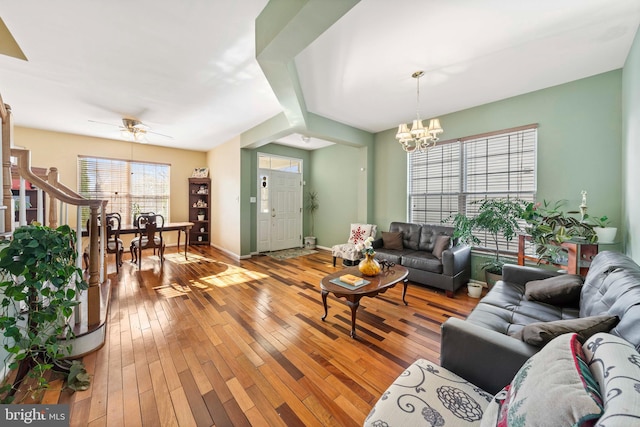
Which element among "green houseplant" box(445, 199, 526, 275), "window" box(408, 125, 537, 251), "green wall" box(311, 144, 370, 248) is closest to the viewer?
"green houseplant" box(445, 199, 526, 275)

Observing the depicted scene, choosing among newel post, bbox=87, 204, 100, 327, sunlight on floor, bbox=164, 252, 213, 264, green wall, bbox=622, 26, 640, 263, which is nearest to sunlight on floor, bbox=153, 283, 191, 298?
newel post, bbox=87, 204, 100, 327

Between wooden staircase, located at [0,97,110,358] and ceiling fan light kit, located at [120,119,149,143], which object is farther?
ceiling fan light kit, located at [120,119,149,143]

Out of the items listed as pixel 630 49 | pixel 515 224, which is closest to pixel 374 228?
pixel 515 224

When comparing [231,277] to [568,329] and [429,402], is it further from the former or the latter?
[568,329]

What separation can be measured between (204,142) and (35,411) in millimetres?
5497

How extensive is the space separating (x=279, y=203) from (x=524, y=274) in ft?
16.3

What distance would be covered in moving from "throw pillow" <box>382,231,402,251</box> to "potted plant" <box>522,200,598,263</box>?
1695 mm

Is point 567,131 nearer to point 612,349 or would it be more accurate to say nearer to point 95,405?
point 612,349

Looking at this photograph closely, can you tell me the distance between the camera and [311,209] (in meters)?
6.74

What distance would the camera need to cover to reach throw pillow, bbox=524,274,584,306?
1.80 meters

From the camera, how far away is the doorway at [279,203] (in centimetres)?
588

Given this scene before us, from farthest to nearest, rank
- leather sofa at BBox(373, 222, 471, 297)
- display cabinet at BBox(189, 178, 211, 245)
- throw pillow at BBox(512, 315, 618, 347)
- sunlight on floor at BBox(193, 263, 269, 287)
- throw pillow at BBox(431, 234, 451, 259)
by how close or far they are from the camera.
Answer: display cabinet at BBox(189, 178, 211, 245) → sunlight on floor at BBox(193, 263, 269, 287) → throw pillow at BBox(431, 234, 451, 259) → leather sofa at BBox(373, 222, 471, 297) → throw pillow at BBox(512, 315, 618, 347)

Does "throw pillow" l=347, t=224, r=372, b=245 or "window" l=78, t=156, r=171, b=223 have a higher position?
"window" l=78, t=156, r=171, b=223

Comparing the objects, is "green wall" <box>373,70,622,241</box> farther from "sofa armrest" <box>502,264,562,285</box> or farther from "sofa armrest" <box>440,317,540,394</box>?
"sofa armrest" <box>440,317,540,394</box>
